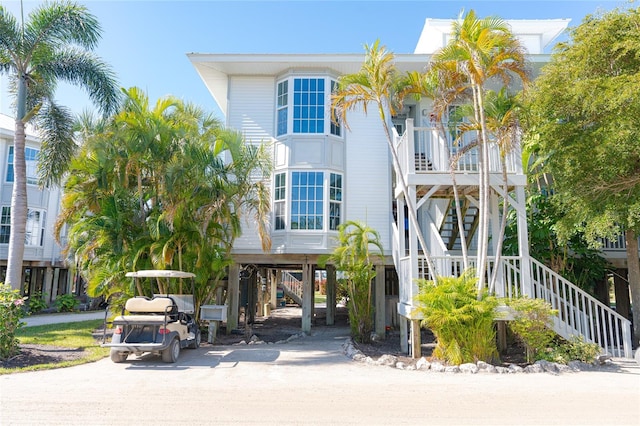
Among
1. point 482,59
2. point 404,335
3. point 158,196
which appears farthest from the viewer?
point 158,196

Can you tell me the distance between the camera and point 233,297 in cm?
1425

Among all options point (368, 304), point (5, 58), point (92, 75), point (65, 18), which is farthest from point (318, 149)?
point (5, 58)

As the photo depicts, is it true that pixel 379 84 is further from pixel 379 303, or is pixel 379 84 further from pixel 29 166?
pixel 29 166

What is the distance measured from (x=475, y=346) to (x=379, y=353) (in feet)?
9.35

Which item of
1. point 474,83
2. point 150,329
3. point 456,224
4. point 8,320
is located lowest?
point 150,329

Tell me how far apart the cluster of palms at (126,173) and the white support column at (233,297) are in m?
1.90

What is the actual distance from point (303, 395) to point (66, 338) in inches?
363

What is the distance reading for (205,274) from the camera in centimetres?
1159

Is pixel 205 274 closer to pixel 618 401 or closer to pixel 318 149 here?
pixel 318 149

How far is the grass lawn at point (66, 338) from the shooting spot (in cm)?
886

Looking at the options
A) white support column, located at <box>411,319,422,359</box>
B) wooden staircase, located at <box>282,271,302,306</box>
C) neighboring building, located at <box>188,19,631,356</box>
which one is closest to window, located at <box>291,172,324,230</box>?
neighboring building, located at <box>188,19,631,356</box>

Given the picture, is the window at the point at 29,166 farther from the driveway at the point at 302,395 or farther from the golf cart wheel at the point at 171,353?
the golf cart wheel at the point at 171,353

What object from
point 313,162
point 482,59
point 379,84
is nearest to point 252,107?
point 313,162

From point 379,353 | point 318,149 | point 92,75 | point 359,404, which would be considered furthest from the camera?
point 318,149
